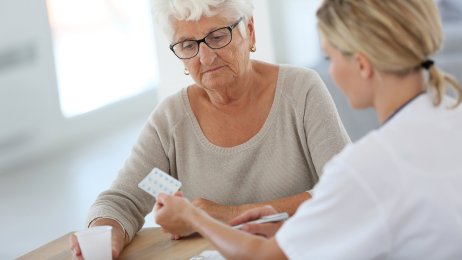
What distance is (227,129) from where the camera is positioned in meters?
2.41

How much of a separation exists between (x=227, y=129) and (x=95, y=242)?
2.06ft

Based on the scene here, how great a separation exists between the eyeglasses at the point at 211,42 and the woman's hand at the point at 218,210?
420mm

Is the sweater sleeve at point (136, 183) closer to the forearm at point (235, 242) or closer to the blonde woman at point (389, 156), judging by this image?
the forearm at point (235, 242)

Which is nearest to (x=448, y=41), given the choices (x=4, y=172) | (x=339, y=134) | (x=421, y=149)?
(x=339, y=134)

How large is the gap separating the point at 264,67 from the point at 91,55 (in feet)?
18.8

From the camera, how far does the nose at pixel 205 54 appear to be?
2277 mm

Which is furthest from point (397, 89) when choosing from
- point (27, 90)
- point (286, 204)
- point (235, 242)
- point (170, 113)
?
point (27, 90)

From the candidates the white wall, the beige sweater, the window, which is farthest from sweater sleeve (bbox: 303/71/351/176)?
the window

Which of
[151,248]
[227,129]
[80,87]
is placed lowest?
[80,87]

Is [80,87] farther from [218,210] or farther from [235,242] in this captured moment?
[235,242]

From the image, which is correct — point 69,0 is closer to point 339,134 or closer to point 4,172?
point 4,172

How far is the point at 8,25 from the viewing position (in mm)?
6496

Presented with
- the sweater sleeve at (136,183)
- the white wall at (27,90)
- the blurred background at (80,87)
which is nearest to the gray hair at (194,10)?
the sweater sleeve at (136,183)

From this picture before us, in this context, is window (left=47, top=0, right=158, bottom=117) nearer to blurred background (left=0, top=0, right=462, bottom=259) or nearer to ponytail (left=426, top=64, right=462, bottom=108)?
blurred background (left=0, top=0, right=462, bottom=259)
